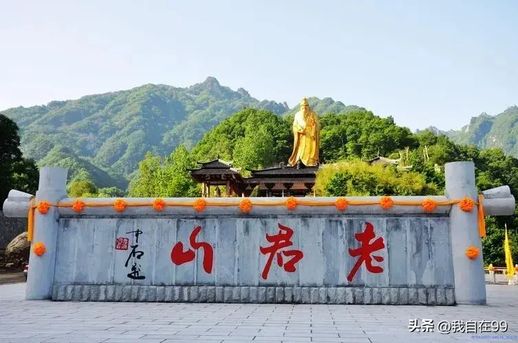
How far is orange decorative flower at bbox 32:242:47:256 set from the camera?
7.82 metres

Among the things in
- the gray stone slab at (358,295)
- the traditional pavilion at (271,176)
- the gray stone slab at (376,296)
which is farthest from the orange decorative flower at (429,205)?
the traditional pavilion at (271,176)

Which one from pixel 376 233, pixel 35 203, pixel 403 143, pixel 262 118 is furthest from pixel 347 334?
pixel 262 118

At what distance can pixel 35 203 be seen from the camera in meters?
8.12

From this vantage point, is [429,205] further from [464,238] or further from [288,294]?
[288,294]

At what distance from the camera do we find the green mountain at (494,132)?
98625mm

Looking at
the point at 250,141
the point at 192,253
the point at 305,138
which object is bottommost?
the point at 192,253

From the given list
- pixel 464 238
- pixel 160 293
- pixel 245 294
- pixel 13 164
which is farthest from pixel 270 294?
pixel 13 164

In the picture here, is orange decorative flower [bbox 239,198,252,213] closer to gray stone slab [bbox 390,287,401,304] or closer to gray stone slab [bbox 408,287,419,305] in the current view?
gray stone slab [bbox 390,287,401,304]

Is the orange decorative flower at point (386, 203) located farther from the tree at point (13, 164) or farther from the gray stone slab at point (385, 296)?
the tree at point (13, 164)

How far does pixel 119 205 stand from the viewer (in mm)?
7996

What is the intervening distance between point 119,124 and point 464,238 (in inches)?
3938

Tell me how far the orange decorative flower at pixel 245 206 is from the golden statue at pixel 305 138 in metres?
21.4

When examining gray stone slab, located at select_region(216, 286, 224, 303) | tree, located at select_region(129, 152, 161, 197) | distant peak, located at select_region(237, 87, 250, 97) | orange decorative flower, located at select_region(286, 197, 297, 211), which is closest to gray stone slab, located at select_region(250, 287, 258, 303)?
gray stone slab, located at select_region(216, 286, 224, 303)

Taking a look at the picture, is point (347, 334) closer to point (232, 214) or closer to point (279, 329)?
point (279, 329)
